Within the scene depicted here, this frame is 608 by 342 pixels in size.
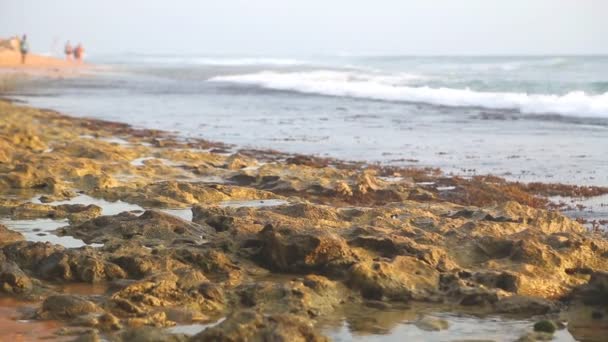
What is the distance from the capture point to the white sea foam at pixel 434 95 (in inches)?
1061

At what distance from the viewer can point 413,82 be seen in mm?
45656

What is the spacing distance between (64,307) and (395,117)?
2080 centimetres

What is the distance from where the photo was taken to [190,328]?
5.71m

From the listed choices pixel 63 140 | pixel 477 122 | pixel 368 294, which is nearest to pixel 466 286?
pixel 368 294

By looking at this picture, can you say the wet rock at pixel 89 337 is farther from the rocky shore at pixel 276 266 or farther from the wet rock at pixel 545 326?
the wet rock at pixel 545 326

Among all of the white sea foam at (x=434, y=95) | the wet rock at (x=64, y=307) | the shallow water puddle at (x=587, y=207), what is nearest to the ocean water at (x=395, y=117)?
the white sea foam at (x=434, y=95)

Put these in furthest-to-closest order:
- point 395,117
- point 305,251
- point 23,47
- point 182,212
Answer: point 23,47
point 395,117
point 182,212
point 305,251

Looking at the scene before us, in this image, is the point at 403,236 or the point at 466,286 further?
the point at 403,236

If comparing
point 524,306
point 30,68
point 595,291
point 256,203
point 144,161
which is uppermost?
point 595,291

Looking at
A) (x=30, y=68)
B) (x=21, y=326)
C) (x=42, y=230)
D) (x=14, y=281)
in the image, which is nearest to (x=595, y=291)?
(x=21, y=326)

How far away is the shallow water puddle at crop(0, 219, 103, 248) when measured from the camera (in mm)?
8031

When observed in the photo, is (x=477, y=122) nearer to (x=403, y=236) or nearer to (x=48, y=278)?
(x=403, y=236)

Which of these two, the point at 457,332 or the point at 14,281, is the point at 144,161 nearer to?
the point at 14,281

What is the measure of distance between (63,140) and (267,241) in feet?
32.6
